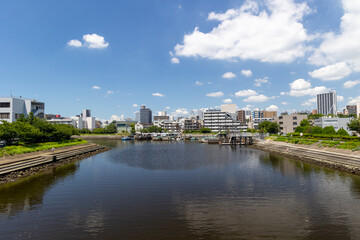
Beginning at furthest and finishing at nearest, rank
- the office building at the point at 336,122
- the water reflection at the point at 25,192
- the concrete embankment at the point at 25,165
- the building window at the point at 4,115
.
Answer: the office building at the point at 336,122 < the building window at the point at 4,115 < the concrete embankment at the point at 25,165 < the water reflection at the point at 25,192

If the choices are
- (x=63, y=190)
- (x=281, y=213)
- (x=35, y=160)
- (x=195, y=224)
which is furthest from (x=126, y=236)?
(x=35, y=160)

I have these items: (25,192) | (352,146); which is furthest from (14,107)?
(352,146)

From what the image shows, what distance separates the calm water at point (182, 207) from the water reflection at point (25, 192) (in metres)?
0.09

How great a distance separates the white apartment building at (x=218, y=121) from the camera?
18125 cm

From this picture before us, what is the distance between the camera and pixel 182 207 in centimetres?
2011

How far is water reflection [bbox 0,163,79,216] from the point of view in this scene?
2016cm

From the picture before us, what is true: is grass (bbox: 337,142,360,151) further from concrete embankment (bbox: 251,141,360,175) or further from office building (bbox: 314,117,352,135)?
office building (bbox: 314,117,352,135)

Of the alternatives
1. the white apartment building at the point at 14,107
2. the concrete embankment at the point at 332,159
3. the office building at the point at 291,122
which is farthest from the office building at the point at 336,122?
the white apartment building at the point at 14,107

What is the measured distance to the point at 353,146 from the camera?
148 ft

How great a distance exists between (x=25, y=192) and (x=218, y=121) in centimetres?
16561

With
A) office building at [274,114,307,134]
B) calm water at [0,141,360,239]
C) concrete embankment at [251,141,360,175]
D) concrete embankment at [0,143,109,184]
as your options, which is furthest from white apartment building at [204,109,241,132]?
calm water at [0,141,360,239]

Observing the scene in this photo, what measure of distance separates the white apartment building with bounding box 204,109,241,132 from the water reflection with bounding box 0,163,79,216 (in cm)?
15494

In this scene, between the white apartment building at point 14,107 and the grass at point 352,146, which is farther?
the white apartment building at point 14,107

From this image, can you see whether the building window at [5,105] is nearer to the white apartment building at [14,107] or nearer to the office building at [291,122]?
the white apartment building at [14,107]
